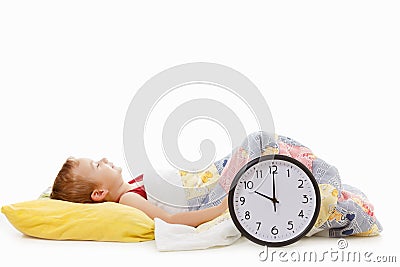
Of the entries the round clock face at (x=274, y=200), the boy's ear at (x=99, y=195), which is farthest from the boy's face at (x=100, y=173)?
the round clock face at (x=274, y=200)

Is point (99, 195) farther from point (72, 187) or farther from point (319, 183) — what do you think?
point (319, 183)

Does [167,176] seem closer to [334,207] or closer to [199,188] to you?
[199,188]

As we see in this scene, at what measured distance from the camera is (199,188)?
316 centimetres

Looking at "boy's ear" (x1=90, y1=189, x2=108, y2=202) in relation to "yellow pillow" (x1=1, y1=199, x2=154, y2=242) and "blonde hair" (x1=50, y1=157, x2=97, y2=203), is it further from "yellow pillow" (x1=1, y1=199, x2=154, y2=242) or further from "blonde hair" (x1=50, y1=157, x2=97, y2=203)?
"yellow pillow" (x1=1, y1=199, x2=154, y2=242)

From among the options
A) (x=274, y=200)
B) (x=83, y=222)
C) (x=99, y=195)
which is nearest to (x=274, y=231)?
(x=274, y=200)

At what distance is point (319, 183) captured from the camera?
113 inches

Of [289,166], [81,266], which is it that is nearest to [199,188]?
[289,166]

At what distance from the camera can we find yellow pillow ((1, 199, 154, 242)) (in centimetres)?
282

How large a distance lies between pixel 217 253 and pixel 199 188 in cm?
56

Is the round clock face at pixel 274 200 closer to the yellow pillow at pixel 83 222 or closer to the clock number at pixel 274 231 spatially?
the clock number at pixel 274 231

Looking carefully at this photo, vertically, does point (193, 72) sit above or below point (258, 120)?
above

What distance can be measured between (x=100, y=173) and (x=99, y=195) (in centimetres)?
9

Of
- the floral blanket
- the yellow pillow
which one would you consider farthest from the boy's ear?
the floral blanket

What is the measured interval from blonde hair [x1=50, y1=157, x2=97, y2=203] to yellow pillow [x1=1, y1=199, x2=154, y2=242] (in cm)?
20
